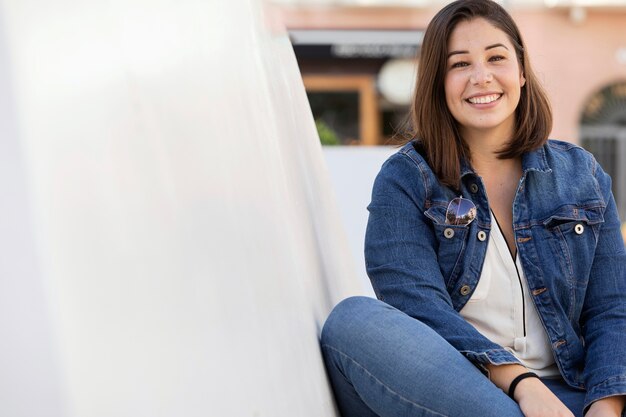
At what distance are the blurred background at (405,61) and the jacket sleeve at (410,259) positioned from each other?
802 cm

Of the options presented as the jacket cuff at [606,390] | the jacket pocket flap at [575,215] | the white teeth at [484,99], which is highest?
the white teeth at [484,99]

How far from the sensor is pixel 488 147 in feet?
6.12

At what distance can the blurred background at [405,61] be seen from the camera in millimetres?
10227

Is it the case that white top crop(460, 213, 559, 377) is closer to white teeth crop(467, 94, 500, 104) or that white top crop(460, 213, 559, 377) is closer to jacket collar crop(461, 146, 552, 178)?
jacket collar crop(461, 146, 552, 178)

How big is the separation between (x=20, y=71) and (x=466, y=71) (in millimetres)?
1156

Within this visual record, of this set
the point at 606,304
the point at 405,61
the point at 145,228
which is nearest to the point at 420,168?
the point at 606,304

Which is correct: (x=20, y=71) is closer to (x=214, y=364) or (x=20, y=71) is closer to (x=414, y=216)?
(x=214, y=364)

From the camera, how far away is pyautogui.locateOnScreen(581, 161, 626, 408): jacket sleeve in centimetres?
169

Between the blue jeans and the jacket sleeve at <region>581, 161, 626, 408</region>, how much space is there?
0.09m

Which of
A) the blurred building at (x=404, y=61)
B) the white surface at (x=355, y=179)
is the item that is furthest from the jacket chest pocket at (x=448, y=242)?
the blurred building at (x=404, y=61)

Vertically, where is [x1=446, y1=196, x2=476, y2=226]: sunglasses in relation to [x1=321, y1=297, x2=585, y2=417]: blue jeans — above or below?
above

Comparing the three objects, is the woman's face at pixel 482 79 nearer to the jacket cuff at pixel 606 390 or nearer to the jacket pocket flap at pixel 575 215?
the jacket pocket flap at pixel 575 215

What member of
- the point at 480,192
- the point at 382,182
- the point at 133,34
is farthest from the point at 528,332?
the point at 133,34

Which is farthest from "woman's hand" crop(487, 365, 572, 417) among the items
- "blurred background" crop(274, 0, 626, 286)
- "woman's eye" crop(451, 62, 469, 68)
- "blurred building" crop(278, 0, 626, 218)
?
"blurred building" crop(278, 0, 626, 218)
